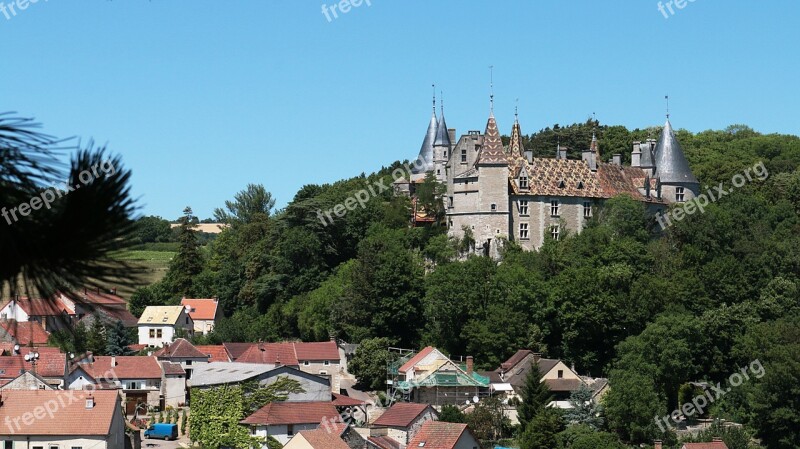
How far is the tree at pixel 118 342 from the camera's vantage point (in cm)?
6644

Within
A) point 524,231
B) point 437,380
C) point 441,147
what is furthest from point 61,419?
point 441,147

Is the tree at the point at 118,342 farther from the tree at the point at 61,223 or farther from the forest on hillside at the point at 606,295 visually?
the tree at the point at 61,223

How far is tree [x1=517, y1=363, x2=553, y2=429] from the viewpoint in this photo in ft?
159

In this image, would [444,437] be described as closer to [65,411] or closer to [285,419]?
[285,419]

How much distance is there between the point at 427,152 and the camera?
8088 cm

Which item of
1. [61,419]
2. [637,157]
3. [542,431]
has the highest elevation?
[637,157]

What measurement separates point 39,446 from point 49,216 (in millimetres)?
41719

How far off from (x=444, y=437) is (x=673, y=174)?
1126 inches

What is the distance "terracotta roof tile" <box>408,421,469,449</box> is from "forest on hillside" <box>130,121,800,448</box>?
23.2 feet

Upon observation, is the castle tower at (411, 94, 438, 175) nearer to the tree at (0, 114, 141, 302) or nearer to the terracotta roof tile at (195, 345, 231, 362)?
the terracotta roof tile at (195, 345, 231, 362)

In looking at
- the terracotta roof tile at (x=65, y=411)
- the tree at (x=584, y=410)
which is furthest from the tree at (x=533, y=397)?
the terracotta roof tile at (x=65, y=411)

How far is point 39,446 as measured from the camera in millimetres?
44406

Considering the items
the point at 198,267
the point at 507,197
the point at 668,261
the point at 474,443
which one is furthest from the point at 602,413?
the point at 198,267

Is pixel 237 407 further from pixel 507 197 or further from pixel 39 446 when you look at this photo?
pixel 507 197
